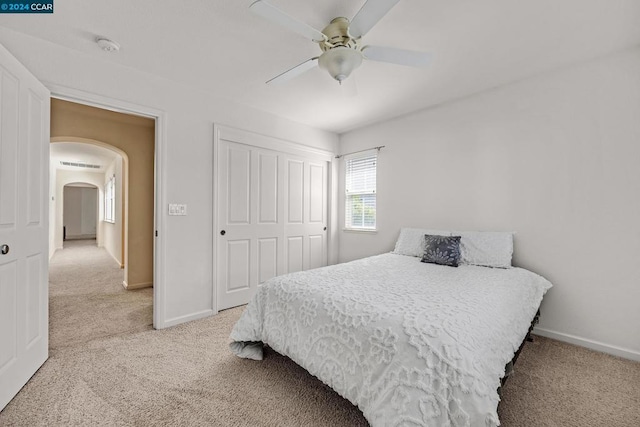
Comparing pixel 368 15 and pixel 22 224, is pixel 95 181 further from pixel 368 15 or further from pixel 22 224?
pixel 368 15

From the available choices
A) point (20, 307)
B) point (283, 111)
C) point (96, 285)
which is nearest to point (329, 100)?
point (283, 111)

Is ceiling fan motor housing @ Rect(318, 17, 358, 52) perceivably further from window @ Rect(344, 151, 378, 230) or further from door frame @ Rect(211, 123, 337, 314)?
window @ Rect(344, 151, 378, 230)

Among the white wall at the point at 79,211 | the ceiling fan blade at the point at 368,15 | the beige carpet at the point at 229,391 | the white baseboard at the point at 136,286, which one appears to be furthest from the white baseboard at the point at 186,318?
the white wall at the point at 79,211

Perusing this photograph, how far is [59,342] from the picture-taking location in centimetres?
229

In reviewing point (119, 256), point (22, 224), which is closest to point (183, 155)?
point (22, 224)

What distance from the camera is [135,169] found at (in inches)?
159

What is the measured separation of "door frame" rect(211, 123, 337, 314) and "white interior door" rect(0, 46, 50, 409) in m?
1.32

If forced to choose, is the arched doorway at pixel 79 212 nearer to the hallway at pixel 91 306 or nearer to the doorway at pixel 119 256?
the doorway at pixel 119 256

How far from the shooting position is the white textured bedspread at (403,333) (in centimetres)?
105

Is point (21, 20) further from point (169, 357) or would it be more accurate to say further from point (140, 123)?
point (169, 357)

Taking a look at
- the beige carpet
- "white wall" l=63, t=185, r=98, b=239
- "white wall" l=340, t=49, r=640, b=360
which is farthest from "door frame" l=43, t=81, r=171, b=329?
"white wall" l=63, t=185, r=98, b=239

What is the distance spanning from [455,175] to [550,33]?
1440 mm

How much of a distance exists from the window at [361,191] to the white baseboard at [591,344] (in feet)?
7.06

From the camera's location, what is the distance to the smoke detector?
6.70ft
